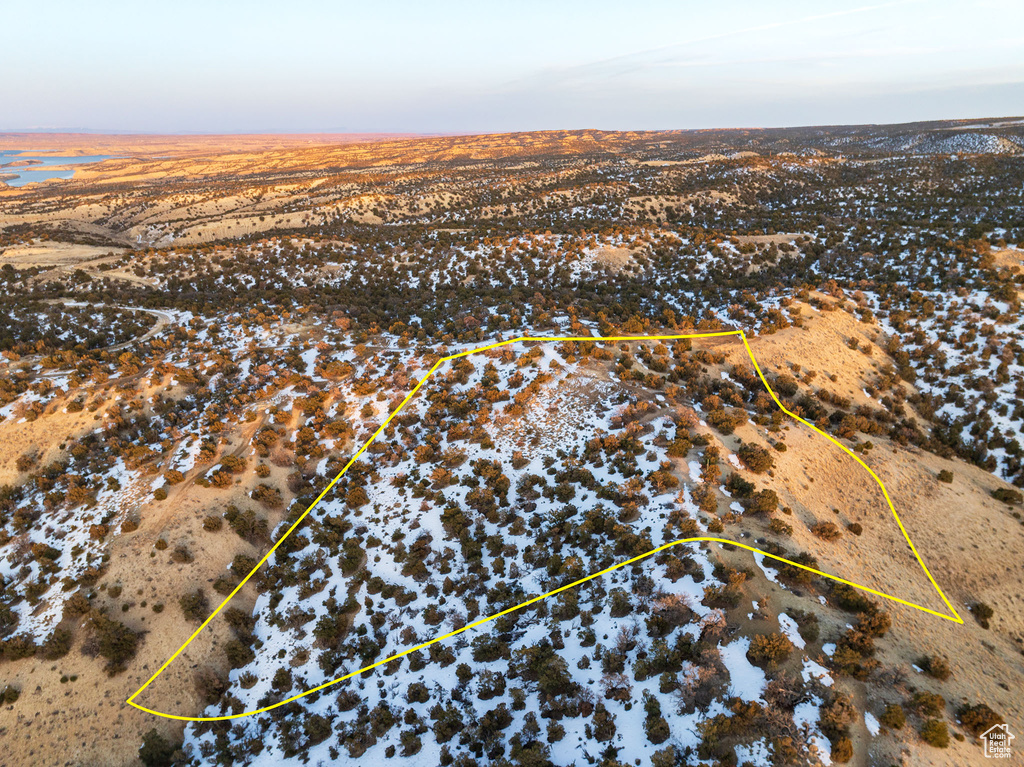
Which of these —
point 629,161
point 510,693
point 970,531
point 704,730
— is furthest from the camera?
point 629,161

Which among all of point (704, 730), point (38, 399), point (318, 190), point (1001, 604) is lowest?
point (1001, 604)

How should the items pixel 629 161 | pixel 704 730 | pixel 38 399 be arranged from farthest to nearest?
pixel 629 161, pixel 38 399, pixel 704 730

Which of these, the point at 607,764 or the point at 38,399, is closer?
the point at 607,764

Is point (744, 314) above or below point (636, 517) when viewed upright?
above

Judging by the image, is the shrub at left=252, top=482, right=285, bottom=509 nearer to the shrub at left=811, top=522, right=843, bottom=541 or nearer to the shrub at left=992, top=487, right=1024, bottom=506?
the shrub at left=811, top=522, right=843, bottom=541

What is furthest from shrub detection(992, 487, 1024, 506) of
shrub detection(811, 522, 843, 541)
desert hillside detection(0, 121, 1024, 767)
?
shrub detection(811, 522, 843, 541)

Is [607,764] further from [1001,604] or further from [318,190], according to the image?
[318,190]

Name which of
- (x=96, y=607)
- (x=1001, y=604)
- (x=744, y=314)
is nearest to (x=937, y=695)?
(x=1001, y=604)

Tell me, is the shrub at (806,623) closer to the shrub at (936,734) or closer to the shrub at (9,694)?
the shrub at (936,734)
